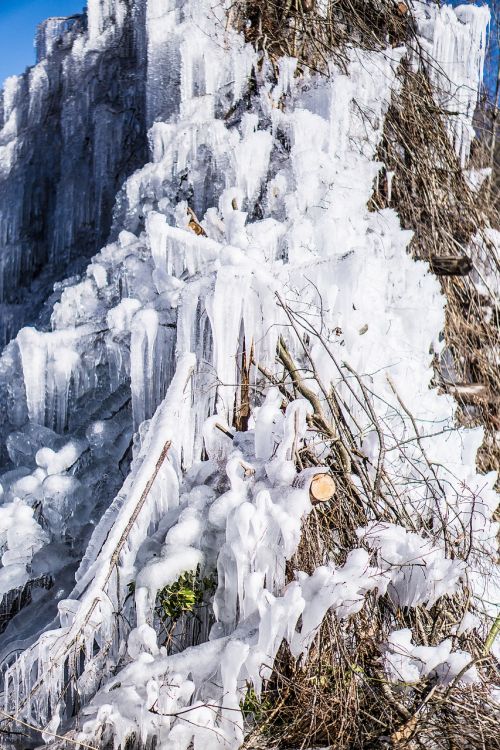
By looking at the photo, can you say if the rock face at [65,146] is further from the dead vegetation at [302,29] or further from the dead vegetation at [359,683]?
the dead vegetation at [359,683]

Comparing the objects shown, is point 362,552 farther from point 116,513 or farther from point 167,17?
point 167,17

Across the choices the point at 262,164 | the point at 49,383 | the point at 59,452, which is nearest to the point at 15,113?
the point at 262,164

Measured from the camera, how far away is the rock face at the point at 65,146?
5059 mm

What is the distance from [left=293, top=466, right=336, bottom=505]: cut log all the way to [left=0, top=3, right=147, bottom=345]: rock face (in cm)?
321

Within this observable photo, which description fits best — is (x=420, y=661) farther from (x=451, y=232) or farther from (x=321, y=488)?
(x=451, y=232)

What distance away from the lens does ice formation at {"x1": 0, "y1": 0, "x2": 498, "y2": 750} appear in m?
2.13

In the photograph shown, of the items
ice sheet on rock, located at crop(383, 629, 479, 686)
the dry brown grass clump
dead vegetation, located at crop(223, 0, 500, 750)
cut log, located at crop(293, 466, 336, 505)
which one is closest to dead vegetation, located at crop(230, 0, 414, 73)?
dead vegetation, located at crop(223, 0, 500, 750)

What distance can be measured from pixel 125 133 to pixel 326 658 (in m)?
3.96

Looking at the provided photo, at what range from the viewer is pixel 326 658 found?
2.23 m

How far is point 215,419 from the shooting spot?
2.60 metres

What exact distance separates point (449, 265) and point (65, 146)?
301cm

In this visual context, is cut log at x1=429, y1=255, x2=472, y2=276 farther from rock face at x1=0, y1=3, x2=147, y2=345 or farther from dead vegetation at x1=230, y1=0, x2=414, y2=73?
rock face at x1=0, y1=3, x2=147, y2=345

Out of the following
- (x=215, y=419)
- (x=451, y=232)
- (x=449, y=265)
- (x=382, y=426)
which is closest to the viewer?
(x=215, y=419)

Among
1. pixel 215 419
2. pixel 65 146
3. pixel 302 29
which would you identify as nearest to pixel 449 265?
pixel 302 29
